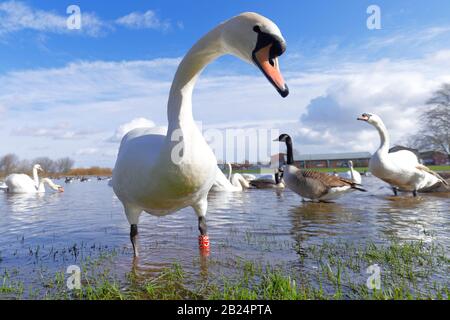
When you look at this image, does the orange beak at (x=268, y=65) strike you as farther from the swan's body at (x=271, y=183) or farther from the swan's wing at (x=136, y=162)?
the swan's body at (x=271, y=183)

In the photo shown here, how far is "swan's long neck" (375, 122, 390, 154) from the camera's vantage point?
474 inches

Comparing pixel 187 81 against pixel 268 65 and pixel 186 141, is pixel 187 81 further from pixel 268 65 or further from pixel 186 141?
pixel 268 65

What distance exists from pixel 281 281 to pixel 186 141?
67.4 inches

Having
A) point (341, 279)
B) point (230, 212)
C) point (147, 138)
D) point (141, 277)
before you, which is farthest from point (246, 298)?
point (230, 212)

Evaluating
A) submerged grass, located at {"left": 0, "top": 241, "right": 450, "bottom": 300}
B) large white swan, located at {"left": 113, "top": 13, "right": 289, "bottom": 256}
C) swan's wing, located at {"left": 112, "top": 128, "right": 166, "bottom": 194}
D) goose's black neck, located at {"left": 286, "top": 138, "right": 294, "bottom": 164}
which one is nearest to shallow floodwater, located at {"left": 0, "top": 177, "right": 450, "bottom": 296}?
submerged grass, located at {"left": 0, "top": 241, "right": 450, "bottom": 300}

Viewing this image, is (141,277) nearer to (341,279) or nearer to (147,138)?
(147,138)

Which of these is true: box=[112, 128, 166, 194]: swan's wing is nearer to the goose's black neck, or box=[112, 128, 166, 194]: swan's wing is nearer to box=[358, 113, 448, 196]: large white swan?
the goose's black neck

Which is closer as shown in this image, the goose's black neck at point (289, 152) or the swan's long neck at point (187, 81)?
the swan's long neck at point (187, 81)

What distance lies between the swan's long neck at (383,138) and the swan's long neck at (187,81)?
9.82 meters

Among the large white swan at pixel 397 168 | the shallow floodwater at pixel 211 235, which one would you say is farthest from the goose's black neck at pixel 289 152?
the shallow floodwater at pixel 211 235

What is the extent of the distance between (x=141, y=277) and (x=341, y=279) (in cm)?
212

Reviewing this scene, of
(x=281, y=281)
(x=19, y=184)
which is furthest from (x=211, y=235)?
(x=19, y=184)

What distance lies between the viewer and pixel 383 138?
12867mm

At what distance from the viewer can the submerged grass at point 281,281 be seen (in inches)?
121
